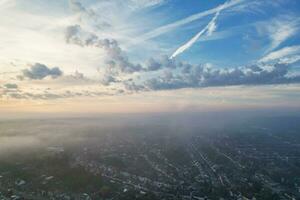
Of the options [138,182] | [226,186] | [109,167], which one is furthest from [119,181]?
[226,186]

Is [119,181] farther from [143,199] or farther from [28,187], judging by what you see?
[28,187]

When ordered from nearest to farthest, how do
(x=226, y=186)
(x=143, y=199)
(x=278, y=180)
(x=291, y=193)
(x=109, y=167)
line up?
(x=143, y=199)
(x=291, y=193)
(x=226, y=186)
(x=278, y=180)
(x=109, y=167)

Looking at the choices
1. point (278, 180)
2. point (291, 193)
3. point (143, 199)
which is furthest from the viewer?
point (278, 180)

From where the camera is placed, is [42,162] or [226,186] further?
[42,162]

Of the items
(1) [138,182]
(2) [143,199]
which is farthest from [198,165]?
(2) [143,199]

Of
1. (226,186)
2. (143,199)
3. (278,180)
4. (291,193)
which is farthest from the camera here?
(278,180)

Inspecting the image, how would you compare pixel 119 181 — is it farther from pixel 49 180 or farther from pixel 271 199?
pixel 271 199

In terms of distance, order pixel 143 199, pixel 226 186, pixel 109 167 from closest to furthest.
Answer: pixel 143 199 → pixel 226 186 → pixel 109 167

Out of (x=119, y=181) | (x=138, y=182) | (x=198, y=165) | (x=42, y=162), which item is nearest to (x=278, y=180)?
(x=198, y=165)

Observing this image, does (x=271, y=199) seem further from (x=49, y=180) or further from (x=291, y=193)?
(x=49, y=180)
